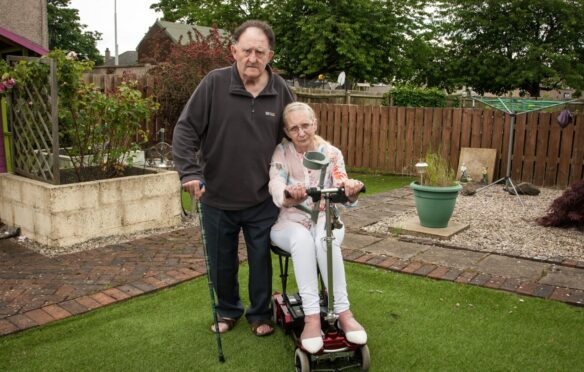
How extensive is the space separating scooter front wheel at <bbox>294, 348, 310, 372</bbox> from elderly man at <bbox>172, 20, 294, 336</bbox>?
1.68ft

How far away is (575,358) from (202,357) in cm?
207

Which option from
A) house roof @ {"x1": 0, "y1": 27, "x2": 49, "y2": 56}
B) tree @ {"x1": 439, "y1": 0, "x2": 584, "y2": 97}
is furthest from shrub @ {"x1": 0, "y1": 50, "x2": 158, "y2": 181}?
tree @ {"x1": 439, "y1": 0, "x2": 584, "y2": 97}

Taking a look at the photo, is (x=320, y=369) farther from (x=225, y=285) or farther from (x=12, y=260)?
(x=12, y=260)

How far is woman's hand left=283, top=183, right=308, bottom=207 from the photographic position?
8.66 ft

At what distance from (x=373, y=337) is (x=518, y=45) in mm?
27277

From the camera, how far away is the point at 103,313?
3590 mm

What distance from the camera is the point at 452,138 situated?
9695mm

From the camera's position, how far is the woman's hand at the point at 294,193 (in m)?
2.64

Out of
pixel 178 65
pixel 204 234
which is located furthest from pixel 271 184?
pixel 178 65

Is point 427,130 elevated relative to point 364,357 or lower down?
elevated

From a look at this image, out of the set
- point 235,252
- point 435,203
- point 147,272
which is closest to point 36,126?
point 147,272

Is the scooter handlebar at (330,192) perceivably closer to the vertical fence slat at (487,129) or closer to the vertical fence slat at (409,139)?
Answer: the vertical fence slat at (487,129)

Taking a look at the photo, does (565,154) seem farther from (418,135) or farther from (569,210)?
(569,210)

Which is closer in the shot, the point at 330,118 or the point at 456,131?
the point at 456,131
